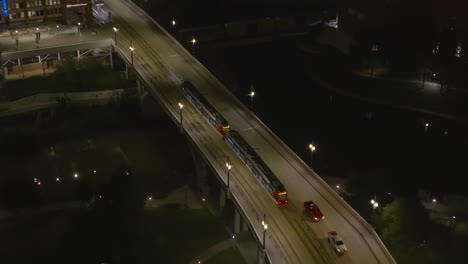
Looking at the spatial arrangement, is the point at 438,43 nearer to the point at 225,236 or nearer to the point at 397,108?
the point at 397,108

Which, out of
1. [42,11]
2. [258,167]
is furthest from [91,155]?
[42,11]

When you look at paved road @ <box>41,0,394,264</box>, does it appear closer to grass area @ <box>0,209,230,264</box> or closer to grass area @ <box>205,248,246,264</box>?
grass area @ <box>205,248,246,264</box>

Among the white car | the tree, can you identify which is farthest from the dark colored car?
the tree

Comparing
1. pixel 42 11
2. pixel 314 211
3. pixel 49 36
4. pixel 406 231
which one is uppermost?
pixel 42 11

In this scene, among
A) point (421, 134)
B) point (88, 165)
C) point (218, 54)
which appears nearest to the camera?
point (88, 165)

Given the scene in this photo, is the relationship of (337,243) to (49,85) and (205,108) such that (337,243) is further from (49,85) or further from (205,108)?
(49,85)

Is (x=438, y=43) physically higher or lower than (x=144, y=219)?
higher

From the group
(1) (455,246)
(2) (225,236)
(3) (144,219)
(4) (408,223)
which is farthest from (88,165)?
(1) (455,246)
